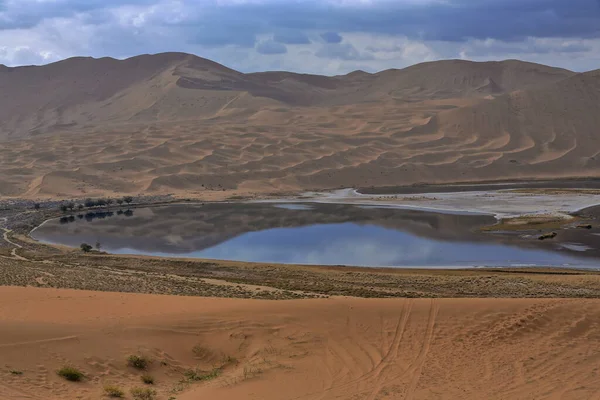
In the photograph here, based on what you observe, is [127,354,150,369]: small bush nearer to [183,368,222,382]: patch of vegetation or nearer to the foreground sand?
the foreground sand

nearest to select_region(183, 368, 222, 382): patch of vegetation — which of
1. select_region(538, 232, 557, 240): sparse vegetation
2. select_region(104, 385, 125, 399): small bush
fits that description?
select_region(104, 385, 125, 399): small bush

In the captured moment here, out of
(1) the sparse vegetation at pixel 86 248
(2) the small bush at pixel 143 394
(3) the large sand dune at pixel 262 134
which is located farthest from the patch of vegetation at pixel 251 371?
(3) the large sand dune at pixel 262 134

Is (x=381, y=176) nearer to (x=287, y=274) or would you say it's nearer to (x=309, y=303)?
(x=287, y=274)

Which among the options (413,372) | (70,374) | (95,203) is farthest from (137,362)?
(95,203)

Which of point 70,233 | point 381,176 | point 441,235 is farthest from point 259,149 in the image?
point 441,235

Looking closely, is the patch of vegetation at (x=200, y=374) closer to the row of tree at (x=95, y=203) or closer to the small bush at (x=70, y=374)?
the small bush at (x=70, y=374)

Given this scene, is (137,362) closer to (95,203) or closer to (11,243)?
(11,243)

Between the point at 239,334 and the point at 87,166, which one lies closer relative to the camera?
the point at 239,334
